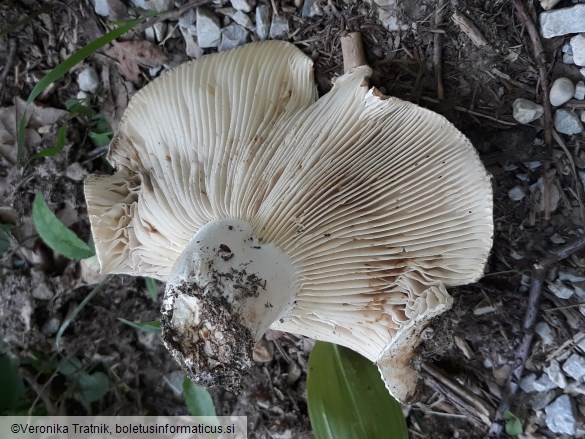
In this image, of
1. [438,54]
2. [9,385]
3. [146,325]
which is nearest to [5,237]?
[9,385]

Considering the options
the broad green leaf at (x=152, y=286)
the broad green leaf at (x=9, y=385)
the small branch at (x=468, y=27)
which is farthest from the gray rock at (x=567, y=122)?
the broad green leaf at (x=9, y=385)

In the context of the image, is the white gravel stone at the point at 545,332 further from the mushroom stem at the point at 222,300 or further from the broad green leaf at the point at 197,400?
the broad green leaf at the point at 197,400

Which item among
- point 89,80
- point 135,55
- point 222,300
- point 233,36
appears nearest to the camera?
point 222,300

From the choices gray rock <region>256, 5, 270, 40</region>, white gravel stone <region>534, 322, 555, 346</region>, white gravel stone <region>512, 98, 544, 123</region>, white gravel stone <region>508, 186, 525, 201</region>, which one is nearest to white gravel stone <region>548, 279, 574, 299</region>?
white gravel stone <region>534, 322, 555, 346</region>

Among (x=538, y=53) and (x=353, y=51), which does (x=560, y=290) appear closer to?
(x=538, y=53)

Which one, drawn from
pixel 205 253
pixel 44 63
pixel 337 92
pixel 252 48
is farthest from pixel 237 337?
pixel 44 63

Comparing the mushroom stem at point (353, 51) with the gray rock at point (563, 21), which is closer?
the gray rock at point (563, 21)

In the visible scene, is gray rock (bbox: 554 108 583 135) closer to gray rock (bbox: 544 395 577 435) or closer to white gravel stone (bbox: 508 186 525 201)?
white gravel stone (bbox: 508 186 525 201)
